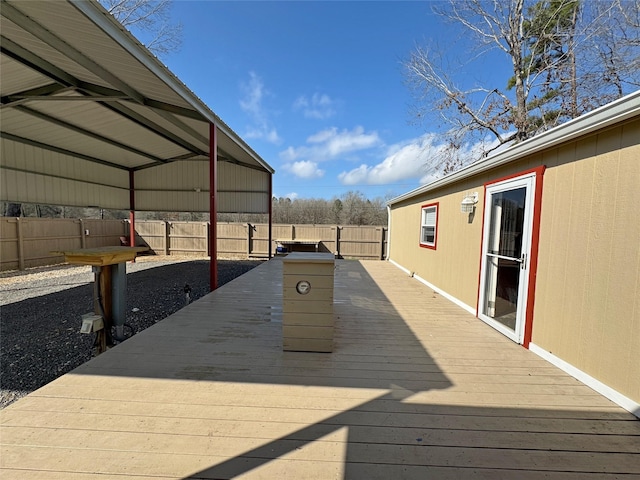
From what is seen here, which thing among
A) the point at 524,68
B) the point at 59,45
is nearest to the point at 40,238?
the point at 59,45

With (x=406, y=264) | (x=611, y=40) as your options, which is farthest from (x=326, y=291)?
(x=611, y=40)

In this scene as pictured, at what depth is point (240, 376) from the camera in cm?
223

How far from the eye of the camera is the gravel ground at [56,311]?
3.03m

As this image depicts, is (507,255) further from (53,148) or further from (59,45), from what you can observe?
(53,148)

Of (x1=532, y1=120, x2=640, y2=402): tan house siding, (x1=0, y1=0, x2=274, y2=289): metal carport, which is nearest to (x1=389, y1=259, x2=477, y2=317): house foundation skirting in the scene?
(x1=532, y1=120, x2=640, y2=402): tan house siding

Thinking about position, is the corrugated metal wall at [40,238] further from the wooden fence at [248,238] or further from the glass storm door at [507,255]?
the glass storm door at [507,255]

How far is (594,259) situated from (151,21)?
14.6 meters

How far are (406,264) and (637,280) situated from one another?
6.16m

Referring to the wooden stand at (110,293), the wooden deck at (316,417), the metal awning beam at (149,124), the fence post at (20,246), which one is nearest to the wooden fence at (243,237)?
the fence post at (20,246)

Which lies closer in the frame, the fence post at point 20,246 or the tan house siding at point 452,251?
the tan house siding at point 452,251

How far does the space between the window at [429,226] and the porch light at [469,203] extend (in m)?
1.40

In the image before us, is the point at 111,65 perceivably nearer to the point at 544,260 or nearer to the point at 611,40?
the point at 544,260

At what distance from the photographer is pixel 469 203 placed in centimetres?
427

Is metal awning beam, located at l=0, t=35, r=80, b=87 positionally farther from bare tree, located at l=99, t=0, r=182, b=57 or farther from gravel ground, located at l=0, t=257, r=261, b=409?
bare tree, located at l=99, t=0, r=182, b=57
